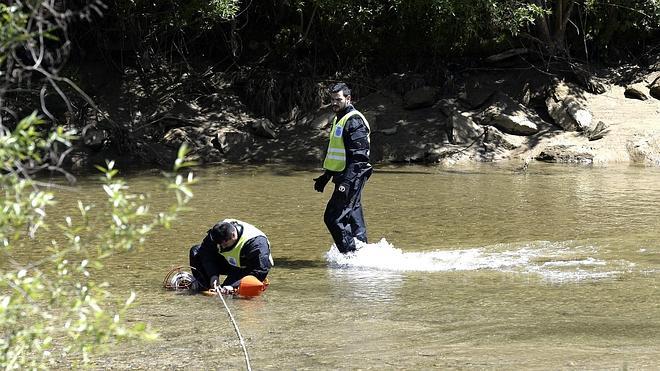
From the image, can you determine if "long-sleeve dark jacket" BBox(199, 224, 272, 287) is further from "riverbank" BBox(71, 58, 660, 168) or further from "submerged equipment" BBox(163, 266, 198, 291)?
"riverbank" BBox(71, 58, 660, 168)

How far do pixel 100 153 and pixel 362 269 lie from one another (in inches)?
446

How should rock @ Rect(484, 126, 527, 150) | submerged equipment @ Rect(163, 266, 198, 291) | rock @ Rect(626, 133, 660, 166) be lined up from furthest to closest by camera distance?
1. rock @ Rect(484, 126, 527, 150)
2. rock @ Rect(626, 133, 660, 166)
3. submerged equipment @ Rect(163, 266, 198, 291)

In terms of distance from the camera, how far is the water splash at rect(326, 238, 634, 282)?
9.45 meters

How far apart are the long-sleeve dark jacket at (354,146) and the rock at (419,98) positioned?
37.7 ft

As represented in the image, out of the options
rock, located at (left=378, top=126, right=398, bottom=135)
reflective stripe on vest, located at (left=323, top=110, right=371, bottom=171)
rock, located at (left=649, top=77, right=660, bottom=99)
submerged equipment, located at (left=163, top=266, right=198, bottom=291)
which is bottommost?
submerged equipment, located at (left=163, top=266, right=198, bottom=291)

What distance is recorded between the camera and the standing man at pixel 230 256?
865 centimetres

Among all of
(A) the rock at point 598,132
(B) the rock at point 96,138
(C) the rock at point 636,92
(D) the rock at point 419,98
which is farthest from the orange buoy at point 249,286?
(C) the rock at point 636,92

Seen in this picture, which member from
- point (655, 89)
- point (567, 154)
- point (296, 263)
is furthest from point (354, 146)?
point (655, 89)

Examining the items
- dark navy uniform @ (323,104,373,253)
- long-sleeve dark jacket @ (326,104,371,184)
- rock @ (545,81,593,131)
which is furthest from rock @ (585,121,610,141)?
long-sleeve dark jacket @ (326,104,371,184)

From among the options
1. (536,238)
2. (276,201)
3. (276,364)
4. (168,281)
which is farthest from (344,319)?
(276,201)

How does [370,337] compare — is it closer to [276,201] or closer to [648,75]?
[276,201]

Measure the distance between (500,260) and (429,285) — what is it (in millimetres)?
1357

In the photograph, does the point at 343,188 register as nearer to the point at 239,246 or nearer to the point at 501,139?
the point at 239,246

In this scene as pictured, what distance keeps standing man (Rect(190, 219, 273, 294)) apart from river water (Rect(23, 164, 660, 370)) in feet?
0.96
